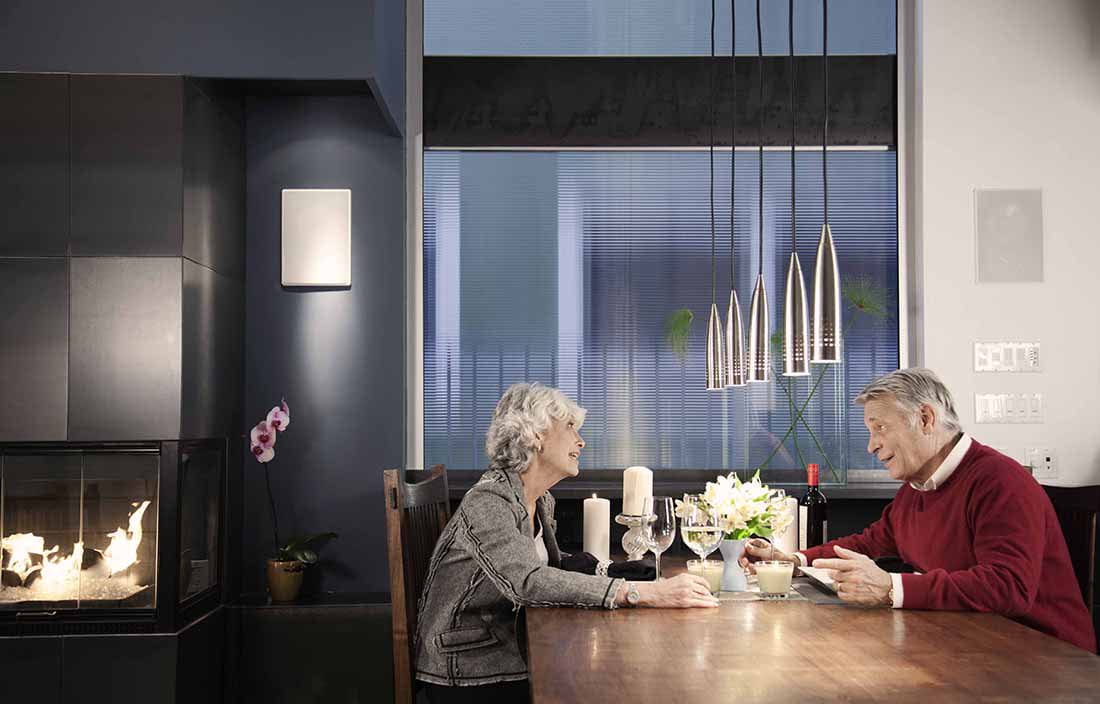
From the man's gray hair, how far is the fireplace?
2.14 m

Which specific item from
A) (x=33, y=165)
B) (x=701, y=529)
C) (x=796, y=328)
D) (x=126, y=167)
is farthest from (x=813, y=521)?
(x=33, y=165)

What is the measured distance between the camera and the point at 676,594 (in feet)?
7.66

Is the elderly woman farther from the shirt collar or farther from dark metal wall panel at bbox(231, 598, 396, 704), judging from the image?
dark metal wall panel at bbox(231, 598, 396, 704)

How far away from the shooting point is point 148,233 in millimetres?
3398

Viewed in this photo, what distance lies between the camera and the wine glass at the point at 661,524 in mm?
2576

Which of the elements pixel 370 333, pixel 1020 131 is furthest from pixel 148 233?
pixel 1020 131

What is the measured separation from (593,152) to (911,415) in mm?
2247

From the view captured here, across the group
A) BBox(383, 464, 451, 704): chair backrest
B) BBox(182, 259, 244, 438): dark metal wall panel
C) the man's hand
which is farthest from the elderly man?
BBox(182, 259, 244, 438): dark metal wall panel

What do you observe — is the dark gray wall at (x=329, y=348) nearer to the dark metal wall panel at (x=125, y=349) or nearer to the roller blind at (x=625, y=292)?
the roller blind at (x=625, y=292)

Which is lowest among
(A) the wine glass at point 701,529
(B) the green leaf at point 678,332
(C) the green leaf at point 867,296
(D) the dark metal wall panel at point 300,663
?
(D) the dark metal wall panel at point 300,663

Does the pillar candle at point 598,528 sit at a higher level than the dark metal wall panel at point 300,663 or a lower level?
higher

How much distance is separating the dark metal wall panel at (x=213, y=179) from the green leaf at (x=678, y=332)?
5.67 feet

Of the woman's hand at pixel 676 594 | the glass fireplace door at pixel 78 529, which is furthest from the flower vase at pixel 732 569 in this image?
the glass fireplace door at pixel 78 529

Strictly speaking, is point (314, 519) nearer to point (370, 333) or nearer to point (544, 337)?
point (370, 333)
